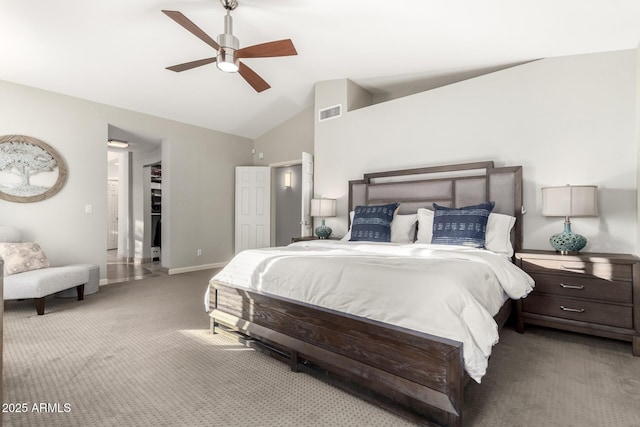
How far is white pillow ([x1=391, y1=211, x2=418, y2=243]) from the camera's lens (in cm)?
376

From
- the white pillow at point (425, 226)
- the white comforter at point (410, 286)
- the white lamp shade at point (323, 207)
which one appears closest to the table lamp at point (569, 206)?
the white comforter at point (410, 286)

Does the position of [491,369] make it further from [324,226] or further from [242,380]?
[324,226]

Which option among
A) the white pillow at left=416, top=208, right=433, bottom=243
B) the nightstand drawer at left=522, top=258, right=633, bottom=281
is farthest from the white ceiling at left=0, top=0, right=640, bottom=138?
the nightstand drawer at left=522, top=258, right=633, bottom=281

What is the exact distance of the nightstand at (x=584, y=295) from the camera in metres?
2.48

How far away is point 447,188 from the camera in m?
3.87

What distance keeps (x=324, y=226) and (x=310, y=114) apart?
2358 mm

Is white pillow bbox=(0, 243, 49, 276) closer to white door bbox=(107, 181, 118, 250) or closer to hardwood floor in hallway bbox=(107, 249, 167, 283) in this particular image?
hardwood floor in hallway bbox=(107, 249, 167, 283)

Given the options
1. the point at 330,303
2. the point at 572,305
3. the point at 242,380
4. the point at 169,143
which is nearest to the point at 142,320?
the point at 242,380

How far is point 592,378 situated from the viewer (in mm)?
2082

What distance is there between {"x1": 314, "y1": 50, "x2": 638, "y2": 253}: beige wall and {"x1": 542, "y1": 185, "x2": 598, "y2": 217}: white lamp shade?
39 centimetres

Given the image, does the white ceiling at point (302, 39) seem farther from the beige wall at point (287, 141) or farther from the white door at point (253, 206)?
the white door at point (253, 206)

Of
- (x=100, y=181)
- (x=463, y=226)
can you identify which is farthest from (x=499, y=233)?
(x=100, y=181)

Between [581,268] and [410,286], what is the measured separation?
6.42ft

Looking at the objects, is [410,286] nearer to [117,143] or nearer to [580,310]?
[580,310]
